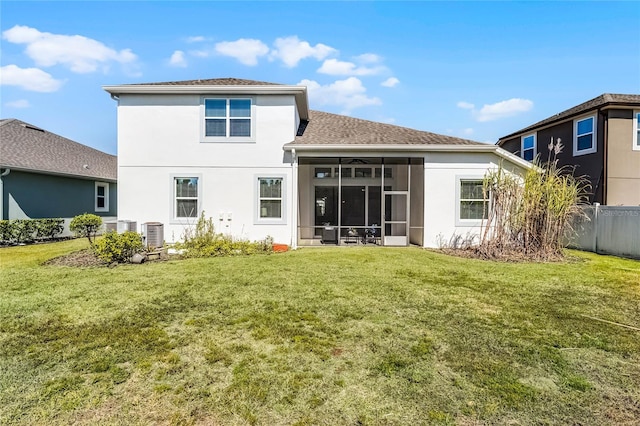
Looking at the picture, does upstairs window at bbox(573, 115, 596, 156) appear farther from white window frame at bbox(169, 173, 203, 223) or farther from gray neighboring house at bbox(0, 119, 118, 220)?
gray neighboring house at bbox(0, 119, 118, 220)

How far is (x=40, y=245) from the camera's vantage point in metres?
12.7

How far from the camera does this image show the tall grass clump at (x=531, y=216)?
1041cm

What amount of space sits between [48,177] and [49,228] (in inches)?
112

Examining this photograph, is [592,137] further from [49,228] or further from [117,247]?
[49,228]

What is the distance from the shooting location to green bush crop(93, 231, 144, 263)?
886 cm

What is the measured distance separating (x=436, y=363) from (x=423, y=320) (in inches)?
→ 54.0

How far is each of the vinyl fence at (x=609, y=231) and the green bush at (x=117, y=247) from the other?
47.5ft

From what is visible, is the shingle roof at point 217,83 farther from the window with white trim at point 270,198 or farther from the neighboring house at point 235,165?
the window with white trim at point 270,198

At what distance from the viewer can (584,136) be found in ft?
49.6

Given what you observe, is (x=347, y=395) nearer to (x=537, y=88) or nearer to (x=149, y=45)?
(x=149, y=45)

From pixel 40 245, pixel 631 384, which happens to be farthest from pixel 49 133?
pixel 631 384

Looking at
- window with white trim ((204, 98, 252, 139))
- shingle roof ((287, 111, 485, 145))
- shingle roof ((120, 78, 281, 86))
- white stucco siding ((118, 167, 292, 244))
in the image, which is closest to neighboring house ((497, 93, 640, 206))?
shingle roof ((287, 111, 485, 145))

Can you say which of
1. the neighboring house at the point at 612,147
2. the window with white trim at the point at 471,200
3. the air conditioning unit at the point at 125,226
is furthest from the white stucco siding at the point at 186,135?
the neighboring house at the point at 612,147

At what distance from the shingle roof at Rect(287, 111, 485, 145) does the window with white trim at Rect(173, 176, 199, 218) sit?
4061 millimetres
